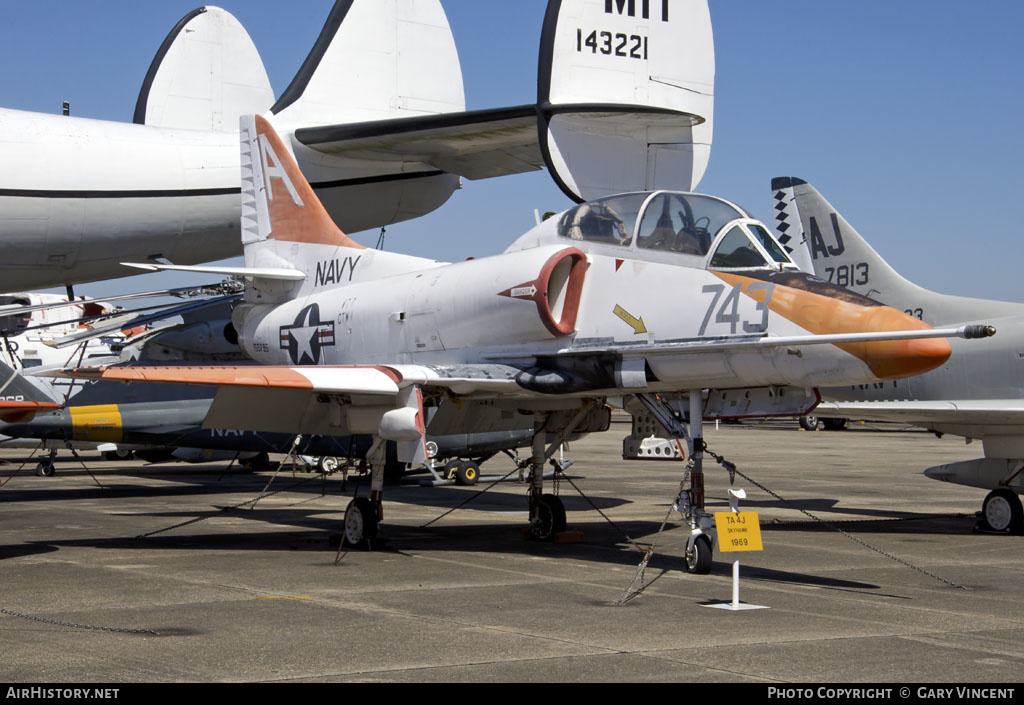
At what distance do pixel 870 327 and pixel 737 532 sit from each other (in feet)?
6.79

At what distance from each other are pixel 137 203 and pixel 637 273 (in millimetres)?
8036

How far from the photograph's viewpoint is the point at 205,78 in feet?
75.5

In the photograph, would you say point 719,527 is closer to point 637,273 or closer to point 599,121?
point 637,273

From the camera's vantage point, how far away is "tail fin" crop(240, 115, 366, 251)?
629 inches

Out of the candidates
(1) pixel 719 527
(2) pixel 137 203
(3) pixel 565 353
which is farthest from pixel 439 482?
Result: (1) pixel 719 527

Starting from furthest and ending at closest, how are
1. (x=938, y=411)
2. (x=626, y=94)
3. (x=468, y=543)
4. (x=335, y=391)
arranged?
(x=626, y=94) → (x=938, y=411) → (x=468, y=543) → (x=335, y=391)

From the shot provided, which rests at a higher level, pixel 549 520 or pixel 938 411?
pixel 938 411

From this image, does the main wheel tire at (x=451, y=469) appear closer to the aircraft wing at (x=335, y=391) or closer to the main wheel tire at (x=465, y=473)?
the main wheel tire at (x=465, y=473)

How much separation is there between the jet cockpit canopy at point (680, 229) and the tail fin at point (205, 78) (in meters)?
Result: 13.8

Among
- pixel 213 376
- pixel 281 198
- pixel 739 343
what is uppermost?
pixel 281 198

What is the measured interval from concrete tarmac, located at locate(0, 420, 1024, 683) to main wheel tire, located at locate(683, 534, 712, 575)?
106 mm

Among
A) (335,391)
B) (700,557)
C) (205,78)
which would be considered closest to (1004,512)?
(700,557)

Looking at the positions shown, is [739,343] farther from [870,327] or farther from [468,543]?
[468,543]

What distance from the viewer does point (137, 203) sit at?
1545 cm
